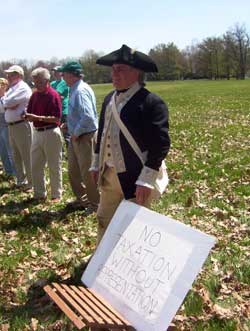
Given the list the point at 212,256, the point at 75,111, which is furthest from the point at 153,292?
the point at 75,111

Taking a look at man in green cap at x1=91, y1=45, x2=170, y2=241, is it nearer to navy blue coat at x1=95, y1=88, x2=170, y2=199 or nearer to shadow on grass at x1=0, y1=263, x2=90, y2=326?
navy blue coat at x1=95, y1=88, x2=170, y2=199

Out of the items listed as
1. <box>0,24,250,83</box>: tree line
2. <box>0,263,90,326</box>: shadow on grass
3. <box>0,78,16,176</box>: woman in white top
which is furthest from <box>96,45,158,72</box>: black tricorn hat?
<box>0,24,250,83</box>: tree line

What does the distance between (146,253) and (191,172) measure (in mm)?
6084

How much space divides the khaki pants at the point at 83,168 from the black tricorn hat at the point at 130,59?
298 cm

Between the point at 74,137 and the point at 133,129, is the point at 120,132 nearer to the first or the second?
the point at 133,129

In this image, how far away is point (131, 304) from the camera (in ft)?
11.3

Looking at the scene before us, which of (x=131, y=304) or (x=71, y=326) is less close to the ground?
(x=131, y=304)

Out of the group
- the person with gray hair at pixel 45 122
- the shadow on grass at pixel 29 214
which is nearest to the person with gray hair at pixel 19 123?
the person with gray hair at pixel 45 122

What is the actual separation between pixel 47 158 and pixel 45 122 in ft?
1.94

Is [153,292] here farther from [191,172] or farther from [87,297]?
[191,172]

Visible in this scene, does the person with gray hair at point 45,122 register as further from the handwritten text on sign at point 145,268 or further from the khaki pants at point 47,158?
the handwritten text on sign at point 145,268

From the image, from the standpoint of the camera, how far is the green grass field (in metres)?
4.39

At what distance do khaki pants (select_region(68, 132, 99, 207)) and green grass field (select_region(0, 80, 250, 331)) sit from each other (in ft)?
1.05

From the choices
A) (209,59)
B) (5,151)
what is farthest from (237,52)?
(5,151)
